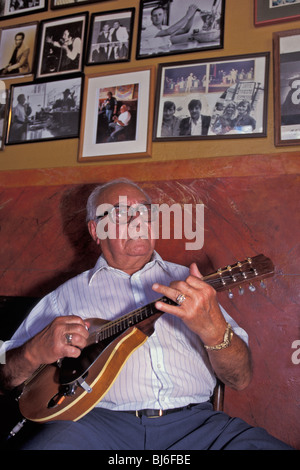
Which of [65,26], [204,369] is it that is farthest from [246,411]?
[65,26]

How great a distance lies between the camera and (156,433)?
4.73 ft

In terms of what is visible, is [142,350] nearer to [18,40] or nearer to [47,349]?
[47,349]

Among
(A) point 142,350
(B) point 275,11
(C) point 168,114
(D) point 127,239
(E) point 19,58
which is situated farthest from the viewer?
(E) point 19,58

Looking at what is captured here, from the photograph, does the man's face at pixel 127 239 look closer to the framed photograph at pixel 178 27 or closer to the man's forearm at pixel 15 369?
the man's forearm at pixel 15 369

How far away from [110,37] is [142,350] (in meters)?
2.03

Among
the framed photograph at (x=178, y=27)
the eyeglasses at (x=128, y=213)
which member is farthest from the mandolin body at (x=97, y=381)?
the framed photograph at (x=178, y=27)

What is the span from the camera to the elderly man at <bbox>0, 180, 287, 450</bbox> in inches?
52.0

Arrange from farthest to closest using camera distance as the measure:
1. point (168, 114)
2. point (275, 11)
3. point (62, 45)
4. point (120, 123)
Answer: point (62, 45) < point (120, 123) < point (168, 114) < point (275, 11)

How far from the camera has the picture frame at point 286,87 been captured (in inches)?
82.0

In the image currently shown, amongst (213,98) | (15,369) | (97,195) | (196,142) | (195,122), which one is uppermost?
(213,98)

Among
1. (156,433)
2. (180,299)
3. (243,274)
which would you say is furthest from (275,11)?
(156,433)

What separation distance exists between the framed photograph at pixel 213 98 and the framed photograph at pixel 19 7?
3.72 feet

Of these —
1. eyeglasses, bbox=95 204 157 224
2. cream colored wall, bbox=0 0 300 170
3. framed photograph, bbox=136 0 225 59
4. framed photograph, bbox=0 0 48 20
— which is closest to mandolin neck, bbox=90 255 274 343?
eyeglasses, bbox=95 204 157 224

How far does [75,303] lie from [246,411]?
99 centimetres
